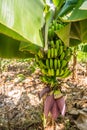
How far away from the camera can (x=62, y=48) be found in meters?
1.37

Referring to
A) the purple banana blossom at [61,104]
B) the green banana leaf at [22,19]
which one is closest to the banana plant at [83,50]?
the purple banana blossom at [61,104]

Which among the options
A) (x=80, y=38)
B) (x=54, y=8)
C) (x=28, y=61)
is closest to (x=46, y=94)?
(x=80, y=38)

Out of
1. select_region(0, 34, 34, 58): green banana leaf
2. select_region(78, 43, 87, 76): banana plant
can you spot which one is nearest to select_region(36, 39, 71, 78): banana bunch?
select_region(0, 34, 34, 58): green banana leaf

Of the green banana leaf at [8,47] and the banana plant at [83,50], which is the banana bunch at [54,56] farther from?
the banana plant at [83,50]

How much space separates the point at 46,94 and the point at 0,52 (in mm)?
402

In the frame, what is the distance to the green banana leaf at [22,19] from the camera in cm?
89

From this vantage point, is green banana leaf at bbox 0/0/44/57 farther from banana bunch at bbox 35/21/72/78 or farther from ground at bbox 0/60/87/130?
ground at bbox 0/60/87/130

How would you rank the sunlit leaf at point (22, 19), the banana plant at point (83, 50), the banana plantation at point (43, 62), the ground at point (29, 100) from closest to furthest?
the sunlit leaf at point (22, 19), the banana plantation at point (43, 62), the banana plant at point (83, 50), the ground at point (29, 100)

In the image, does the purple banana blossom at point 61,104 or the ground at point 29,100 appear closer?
the purple banana blossom at point 61,104

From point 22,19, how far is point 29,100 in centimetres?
174

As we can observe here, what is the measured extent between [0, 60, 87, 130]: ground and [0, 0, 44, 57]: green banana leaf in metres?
0.67

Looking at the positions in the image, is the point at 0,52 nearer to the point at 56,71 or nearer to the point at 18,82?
the point at 56,71

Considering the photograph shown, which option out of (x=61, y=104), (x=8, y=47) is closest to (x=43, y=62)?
(x=61, y=104)

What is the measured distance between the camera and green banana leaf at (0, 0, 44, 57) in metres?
0.89
